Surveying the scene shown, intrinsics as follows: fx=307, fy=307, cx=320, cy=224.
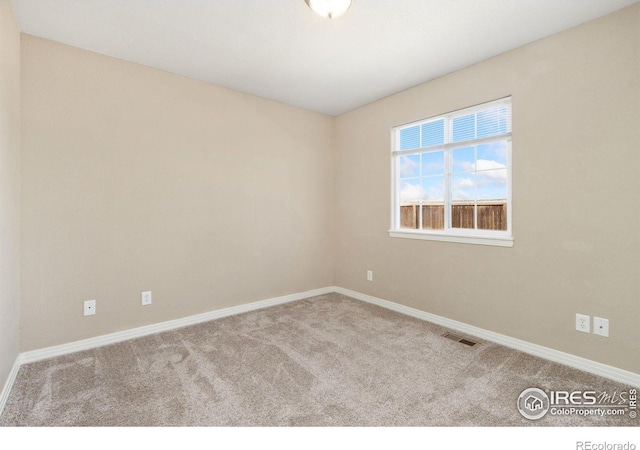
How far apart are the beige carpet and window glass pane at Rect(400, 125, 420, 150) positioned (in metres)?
2.02

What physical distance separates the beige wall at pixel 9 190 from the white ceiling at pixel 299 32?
11.0 inches

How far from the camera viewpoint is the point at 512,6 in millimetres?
2068

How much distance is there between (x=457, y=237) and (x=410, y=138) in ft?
4.20

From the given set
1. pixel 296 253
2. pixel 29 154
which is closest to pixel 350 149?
pixel 296 253

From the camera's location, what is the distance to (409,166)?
11.9ft

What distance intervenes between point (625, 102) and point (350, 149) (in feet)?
8.86

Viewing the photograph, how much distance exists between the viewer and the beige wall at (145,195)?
243cm

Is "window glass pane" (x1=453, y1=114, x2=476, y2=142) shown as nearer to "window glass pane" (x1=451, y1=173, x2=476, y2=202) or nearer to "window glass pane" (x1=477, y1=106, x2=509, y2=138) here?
"window glass pane" (x1=477, y1=106, x2=509, y2=138)

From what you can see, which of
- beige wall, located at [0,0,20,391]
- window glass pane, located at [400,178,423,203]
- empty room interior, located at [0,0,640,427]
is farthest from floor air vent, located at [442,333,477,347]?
beige wall, located at [0,0,20,391]

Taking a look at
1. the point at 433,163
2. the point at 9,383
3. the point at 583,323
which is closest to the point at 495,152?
the point at 433,163

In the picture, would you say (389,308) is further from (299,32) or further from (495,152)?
(299,32)

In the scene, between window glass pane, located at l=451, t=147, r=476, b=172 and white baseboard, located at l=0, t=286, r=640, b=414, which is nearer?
white baseboard, located at l=0, t=286, r=640, b=414

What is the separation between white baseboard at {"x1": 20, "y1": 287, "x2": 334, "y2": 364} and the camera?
95.0 inches

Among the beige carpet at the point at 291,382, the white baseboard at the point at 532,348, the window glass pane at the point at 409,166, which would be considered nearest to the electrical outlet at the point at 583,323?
the white baseboard at the point at 532,348
